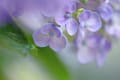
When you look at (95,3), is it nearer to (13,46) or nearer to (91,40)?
(91,40)

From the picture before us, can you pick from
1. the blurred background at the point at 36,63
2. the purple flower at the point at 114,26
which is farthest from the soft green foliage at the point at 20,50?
the purple flower at the point at 114,26

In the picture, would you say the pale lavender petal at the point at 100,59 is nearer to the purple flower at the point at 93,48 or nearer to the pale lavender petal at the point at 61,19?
the purple flower at the point at 93,48

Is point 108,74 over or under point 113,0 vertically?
under

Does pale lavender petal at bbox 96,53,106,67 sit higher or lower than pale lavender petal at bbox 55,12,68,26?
lower

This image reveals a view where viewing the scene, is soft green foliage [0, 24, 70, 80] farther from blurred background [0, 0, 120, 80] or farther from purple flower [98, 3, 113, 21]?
purple flower [98, 3, 113, 21]

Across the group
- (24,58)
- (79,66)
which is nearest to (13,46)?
(24,58)

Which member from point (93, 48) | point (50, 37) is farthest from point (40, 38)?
point (93, 48)

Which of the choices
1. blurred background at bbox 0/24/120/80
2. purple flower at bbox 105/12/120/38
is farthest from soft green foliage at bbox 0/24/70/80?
purple flower at bbox 105/12/120/38
